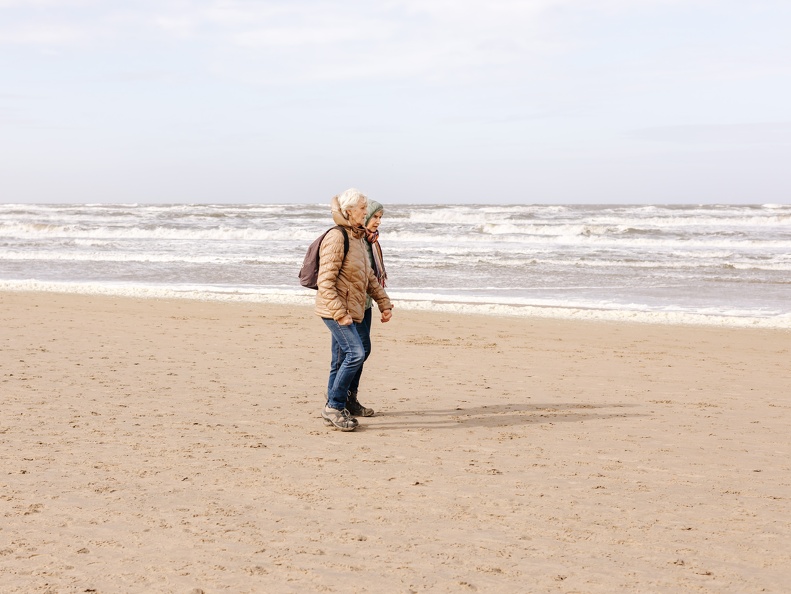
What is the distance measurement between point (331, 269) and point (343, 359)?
2.76ft

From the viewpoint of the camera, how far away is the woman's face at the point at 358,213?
18.2 feet

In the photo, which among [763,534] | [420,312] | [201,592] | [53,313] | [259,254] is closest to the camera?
[201,592]

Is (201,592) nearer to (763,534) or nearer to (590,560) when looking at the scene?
(590,560)

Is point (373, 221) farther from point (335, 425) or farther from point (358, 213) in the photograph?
point (335, 425)

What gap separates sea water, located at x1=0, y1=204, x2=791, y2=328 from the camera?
49.6 ft

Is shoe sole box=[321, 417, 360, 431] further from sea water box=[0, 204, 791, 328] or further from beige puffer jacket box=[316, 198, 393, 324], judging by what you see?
sea water box=[0, 204, 791, 328]

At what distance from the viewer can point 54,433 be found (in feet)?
18.2

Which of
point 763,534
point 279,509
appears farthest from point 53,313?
point 763,534

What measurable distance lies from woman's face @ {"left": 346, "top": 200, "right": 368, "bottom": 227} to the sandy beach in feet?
5.00

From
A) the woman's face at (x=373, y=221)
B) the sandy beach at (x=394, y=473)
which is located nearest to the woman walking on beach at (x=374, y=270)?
the woman's face at (x=373, y=221)

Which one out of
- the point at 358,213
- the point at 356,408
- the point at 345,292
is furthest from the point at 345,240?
the point at 356,408

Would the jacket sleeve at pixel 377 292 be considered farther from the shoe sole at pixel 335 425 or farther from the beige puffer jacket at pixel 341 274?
the shoe sole at pixel 335 425

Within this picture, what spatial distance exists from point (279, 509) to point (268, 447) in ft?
4.15

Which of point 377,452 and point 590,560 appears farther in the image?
point 377,452
